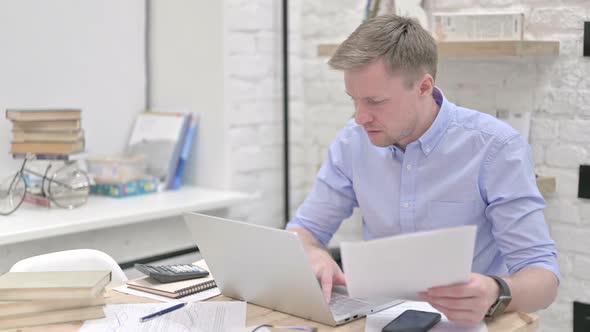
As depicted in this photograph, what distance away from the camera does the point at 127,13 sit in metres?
3.09

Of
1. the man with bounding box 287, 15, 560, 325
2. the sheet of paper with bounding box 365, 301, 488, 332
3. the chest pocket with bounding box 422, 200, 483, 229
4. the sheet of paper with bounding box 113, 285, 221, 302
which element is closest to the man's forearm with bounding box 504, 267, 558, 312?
the man with bounding box 287, 15, 560, 325

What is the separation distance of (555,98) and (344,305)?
1.17 meters

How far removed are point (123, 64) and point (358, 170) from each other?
1.37 metres

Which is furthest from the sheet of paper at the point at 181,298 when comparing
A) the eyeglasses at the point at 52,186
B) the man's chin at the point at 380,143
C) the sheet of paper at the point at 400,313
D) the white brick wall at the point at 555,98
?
the white brick wall at the point at 555,98

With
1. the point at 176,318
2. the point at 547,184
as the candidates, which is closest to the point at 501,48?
the point at 547,184

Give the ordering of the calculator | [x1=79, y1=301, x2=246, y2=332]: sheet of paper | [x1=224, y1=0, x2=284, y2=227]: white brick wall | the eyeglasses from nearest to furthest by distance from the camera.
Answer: [x1=79, y1=301, x2=246, y2=332]: sheet of paper, the calculator, the eyeglasses, [x1=224, y1=0, x2=284, y2=227]: white brick wall

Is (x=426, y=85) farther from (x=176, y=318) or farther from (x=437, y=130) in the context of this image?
(x=176, y=318)

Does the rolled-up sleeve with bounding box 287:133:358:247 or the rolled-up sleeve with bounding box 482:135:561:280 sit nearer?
the rolled-up sleeve with bounding box 482:135:561:280

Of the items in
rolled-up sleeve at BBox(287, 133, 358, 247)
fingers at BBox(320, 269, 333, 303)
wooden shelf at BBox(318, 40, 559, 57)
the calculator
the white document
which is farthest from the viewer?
wooden shelf at BBox(318, 40, 559, 57)

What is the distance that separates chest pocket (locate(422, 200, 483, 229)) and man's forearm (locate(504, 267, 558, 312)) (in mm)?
221

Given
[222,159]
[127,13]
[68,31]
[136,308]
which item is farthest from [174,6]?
[136,308]

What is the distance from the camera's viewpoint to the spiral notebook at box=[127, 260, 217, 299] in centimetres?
178

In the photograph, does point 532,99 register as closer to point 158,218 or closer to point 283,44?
point 283,44

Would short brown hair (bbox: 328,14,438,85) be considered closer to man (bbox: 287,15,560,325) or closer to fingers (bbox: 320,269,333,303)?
man (bbox: 287,15,560,325)
